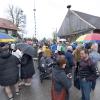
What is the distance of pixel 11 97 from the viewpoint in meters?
9.10

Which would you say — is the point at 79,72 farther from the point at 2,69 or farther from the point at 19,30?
the point at 19,30

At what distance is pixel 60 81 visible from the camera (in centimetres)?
657

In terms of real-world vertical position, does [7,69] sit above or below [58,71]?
below

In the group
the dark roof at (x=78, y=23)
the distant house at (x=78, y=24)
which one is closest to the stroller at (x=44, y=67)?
the distant house at (x=78, y=24)

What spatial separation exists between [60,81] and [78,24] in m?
42.9

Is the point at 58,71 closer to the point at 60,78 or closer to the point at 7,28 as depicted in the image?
the point at 60,78

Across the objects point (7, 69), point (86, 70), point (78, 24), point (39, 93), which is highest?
point (78, 24)

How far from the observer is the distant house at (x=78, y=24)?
142ft

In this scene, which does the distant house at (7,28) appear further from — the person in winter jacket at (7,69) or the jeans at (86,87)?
the jeans at (86,87)

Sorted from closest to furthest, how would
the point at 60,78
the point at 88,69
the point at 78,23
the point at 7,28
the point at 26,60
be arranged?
the point at 60,78 < the point at 88,69 < the point at 26,60 < the point at 78,23 < the point at 7,28

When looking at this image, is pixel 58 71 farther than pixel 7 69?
No

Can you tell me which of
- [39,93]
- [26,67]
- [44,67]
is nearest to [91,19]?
[44,67]

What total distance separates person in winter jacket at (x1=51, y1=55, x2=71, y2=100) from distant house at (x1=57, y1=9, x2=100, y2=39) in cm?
3484

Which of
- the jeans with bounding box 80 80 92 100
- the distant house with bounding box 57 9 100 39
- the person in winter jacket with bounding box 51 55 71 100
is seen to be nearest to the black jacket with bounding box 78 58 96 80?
the jeans with bounding box 80 80 92 100
